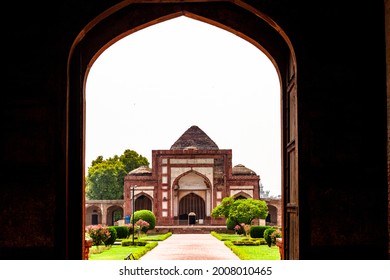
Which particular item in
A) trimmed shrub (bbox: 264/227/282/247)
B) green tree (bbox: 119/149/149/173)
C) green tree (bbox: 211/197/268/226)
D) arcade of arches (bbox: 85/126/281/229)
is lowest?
trimmed shrub (bbox: 264/227/282/247)

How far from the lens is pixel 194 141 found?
130 ft

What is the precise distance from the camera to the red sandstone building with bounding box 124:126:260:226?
1421 inches

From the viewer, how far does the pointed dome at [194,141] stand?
3897 cm

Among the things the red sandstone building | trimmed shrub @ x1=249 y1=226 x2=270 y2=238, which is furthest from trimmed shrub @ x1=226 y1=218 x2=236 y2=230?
trimmed shrub @ x1=249 y1=226 x2=270 y2=238

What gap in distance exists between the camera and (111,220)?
135 ft

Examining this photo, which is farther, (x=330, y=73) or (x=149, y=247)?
(x=149, y=247)

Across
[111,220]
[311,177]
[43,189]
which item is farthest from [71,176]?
[111,220]

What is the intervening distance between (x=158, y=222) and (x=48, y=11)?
2977 cm

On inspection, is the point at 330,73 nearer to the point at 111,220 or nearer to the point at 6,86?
the point at 6,86

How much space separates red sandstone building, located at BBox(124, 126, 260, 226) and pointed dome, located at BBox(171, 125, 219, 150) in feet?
7.10

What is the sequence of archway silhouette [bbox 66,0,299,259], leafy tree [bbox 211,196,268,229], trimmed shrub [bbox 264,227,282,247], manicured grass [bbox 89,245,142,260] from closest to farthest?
archway silhouette [bbox 66,0,299,259] < manicured grass [bbox 89,245,142,260] < trimmed shrub [bbox 264,227,282,247] < leafy tree [bbox 211,196,268,229]

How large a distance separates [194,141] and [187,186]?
140 inches

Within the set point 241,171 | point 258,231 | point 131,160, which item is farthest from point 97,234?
point 131,160

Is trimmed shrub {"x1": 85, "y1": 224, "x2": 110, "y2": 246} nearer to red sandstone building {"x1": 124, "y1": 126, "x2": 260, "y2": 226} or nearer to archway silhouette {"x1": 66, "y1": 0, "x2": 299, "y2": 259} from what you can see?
archway silhouette {"x1": 66, "y1": 0, "x2": 299, "y2": 259}
